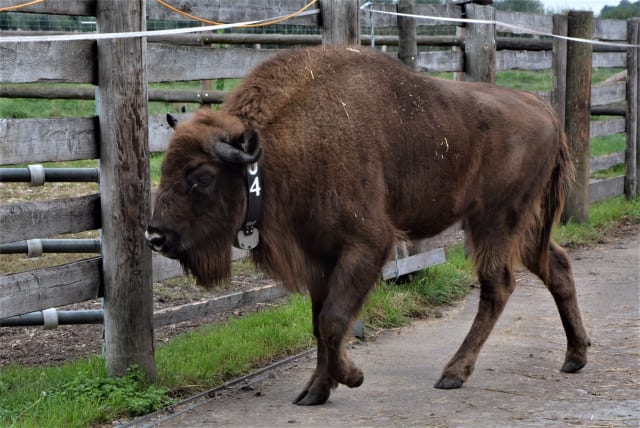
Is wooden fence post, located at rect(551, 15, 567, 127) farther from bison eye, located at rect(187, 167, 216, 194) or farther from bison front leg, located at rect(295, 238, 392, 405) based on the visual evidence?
bison eye, located at rect(187, 167, 216, 194)

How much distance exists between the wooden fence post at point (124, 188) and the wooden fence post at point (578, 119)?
21.7 ft

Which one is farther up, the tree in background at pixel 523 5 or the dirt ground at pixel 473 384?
the tree in background at pixel 523 5

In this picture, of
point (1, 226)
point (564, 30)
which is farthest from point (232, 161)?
point (564, 30)

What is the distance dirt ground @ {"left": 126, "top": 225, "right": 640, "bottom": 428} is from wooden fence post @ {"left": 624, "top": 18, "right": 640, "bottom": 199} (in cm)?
502

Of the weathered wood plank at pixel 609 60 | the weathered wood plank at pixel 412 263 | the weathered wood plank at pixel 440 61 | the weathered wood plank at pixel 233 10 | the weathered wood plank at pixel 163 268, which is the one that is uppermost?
the weathered wood plank at pixel 233 10

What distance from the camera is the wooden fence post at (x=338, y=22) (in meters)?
6.88

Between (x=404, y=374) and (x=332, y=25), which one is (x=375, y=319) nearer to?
(x=404, y=374)

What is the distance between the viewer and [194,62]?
20.0ft

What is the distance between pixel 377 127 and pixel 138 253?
1.56m

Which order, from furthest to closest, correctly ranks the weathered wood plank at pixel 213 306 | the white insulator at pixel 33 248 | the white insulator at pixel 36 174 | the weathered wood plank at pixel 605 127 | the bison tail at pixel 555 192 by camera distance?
1. the weathered wood plank at pixel 605 127
2. the bison tail at pixel 555 192
3. the weathered wood plank at pixel 213 306
4. the white insulator at pixel 33 248
5. the white insulator at pixel 36 174

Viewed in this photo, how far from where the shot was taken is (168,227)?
4934mm

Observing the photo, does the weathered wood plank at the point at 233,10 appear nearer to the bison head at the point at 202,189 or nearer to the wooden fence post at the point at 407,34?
the wooden fence post at the point at 407,34

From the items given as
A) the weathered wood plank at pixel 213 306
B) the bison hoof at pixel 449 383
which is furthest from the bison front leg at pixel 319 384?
the weathered wood plank at pixel 213 306

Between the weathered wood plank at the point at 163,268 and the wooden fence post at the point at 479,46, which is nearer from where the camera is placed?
the weathered wood plank at the point at 163,268
